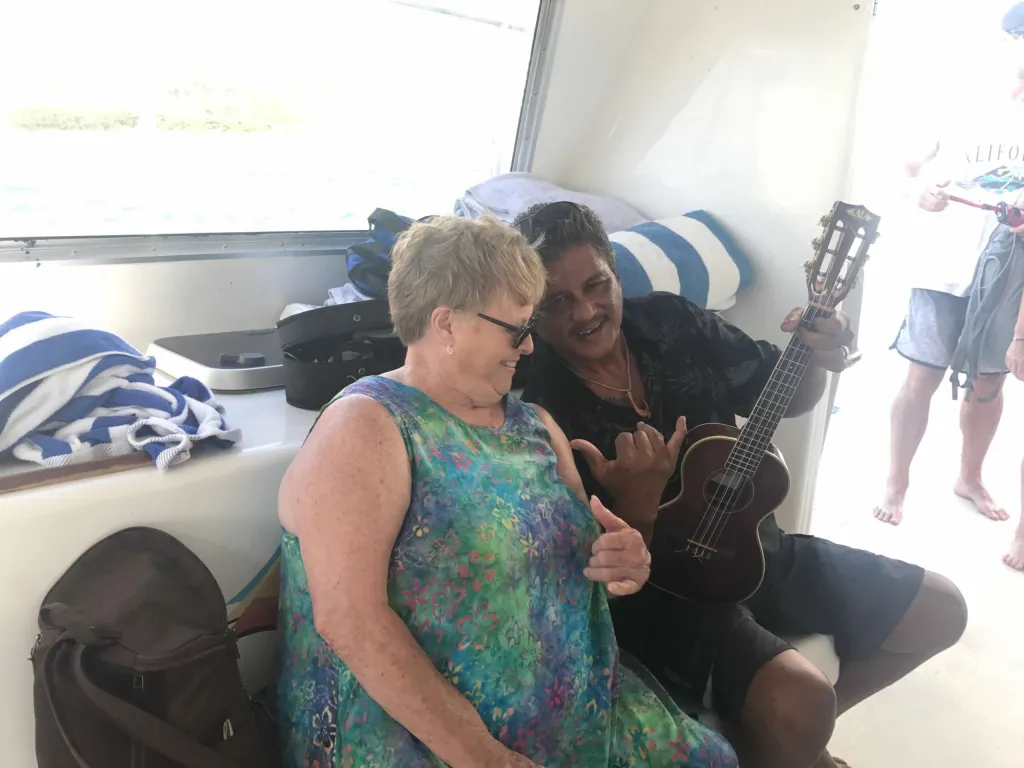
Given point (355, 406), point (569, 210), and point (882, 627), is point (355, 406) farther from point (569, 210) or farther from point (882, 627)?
point (882, 627)

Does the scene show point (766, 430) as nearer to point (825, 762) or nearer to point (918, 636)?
point (918, 636)

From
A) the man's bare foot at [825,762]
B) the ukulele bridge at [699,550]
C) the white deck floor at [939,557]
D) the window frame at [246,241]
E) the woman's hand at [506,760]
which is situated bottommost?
the white deck floor at [939,557]

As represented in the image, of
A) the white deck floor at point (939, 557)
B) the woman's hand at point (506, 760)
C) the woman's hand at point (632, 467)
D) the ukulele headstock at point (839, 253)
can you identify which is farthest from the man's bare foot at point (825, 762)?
the ukulele headstock at point (839, 253)

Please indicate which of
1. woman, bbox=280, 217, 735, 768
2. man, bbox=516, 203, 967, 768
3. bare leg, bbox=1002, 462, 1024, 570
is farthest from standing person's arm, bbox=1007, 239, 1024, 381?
woman, bbox=280, 217, 735, 768

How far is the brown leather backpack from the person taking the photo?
935mm

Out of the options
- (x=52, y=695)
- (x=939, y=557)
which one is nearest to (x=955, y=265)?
(x=939, y=557)

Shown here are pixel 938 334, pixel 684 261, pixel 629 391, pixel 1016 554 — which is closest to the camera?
pixel 629 391

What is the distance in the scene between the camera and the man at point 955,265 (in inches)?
101

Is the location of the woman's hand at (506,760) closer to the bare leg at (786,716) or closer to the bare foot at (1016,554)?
the bare leg at (786,716)

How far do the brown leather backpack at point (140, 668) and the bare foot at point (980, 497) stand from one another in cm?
287

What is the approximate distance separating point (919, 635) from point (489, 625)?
3.36 feet

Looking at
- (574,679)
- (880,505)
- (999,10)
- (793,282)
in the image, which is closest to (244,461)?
(574,679)

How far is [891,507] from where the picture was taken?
293cm

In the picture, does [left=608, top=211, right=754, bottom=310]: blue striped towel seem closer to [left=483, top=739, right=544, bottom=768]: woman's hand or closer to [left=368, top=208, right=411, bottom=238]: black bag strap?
[left=368, top=208, right=411, bottom=238]: black bag strap
